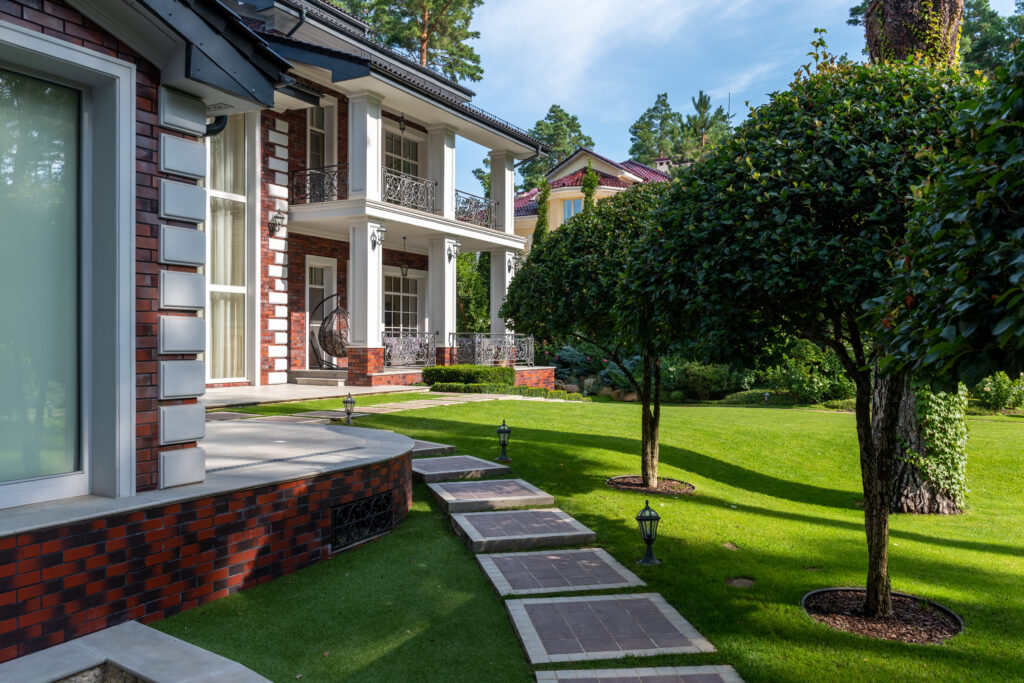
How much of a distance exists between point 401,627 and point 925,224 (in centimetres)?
371

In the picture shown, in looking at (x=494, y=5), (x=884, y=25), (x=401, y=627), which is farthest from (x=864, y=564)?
(x=494, y=5)

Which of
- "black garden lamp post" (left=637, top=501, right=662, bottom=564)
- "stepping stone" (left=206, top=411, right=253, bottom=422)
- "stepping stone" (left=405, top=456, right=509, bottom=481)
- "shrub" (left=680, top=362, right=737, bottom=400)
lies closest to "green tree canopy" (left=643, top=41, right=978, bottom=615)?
"black garden lamp post" (left=637, top=501, right=662, bottom=564)

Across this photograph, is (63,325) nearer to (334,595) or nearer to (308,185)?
(334,595)

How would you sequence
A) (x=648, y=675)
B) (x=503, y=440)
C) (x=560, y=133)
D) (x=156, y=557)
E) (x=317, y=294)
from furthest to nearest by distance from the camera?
(x=560, y=133)
(x=317, y=294)
(x=503, y=440)
(x=156, y=557)
(x=648, y=675)

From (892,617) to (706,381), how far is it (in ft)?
59.1

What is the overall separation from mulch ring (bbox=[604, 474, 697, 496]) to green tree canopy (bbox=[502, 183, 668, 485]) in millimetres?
148

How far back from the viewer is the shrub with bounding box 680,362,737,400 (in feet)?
72.3

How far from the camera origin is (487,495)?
22.7 ft

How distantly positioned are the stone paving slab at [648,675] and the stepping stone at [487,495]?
9.96 ft

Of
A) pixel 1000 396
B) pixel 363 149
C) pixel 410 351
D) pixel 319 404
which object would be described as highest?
pixel 363 149

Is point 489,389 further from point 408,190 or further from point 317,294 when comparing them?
point 408,190

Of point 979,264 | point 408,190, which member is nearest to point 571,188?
point 408,190

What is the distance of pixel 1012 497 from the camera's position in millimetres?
9281

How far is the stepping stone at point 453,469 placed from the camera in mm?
7621
